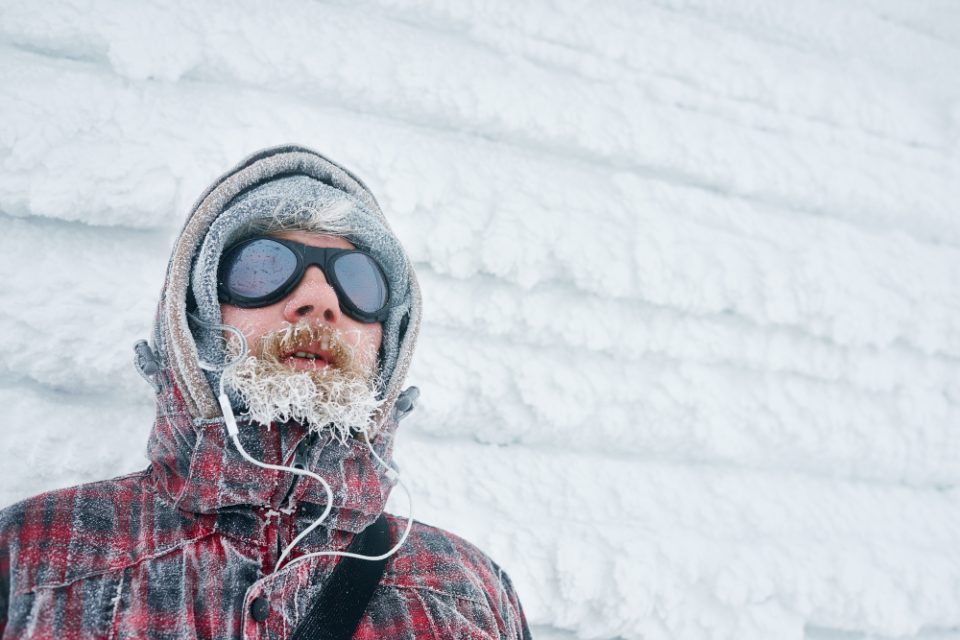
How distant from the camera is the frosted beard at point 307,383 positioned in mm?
897

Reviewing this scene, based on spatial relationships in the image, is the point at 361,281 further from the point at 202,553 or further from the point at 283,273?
the point at 202,553

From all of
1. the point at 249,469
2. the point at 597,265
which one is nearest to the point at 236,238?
the point at 249,469

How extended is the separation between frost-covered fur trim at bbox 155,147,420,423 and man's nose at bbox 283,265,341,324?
10cm

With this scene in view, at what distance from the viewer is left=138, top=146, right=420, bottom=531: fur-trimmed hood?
874mm

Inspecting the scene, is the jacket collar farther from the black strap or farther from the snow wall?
the snow wall

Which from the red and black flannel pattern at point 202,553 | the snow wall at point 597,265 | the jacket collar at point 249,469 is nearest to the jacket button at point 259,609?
the red and black flannel pattern at point 202,553

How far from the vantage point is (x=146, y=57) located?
1324 millimetres

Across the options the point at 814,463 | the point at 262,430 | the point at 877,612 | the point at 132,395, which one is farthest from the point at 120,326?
the point at 877,612

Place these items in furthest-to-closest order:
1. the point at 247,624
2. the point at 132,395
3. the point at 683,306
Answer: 1. the point at 683,306
2. the point at 132,395
3. the point at 247,624

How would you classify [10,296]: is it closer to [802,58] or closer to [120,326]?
[120,326]

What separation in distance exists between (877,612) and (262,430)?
5.29 ft

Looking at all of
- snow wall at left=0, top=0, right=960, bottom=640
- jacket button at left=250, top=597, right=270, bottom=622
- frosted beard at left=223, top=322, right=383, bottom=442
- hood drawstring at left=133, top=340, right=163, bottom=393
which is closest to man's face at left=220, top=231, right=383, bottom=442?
frosted beard at left=223, top=322, right=383, bottom=442

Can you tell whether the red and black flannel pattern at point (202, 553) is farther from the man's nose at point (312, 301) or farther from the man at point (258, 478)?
the man's nose at point (312, 301)

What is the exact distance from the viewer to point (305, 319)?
0.97m
